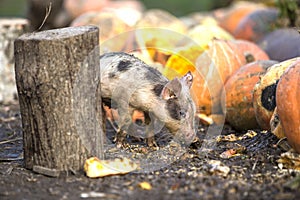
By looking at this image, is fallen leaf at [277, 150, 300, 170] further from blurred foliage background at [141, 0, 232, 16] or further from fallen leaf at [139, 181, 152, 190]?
blurred foliage background at [141, 0, 232, 16]

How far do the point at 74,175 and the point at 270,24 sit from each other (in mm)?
6260

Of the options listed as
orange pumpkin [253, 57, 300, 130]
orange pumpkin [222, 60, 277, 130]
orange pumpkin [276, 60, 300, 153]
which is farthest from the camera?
orange pumpkin [222, 60, 277, 130]

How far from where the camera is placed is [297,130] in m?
4.90

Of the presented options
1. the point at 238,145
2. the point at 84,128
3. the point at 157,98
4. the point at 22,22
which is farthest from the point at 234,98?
the point at 22,22

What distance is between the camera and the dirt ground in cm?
436

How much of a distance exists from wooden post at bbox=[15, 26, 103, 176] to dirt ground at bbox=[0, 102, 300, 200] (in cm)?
18

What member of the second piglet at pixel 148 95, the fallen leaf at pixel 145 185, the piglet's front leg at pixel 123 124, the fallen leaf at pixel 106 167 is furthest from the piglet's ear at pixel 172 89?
the fallen leaf at pixel 145 185

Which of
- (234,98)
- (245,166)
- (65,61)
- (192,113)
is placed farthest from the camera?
(234,98)

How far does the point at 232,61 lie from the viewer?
7594 mm

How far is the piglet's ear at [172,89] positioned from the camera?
523 cm

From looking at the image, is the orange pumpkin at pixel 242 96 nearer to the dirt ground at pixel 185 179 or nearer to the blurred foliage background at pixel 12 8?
the dirt ground at pixel 185 179

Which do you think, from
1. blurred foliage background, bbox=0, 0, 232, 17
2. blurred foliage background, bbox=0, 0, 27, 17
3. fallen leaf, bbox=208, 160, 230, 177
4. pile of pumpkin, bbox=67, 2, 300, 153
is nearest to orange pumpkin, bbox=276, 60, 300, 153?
pile of pumpkin, bbox=67, 2, 300, 153

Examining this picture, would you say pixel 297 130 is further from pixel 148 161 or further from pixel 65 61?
pixel 65 61

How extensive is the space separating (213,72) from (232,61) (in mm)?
342
